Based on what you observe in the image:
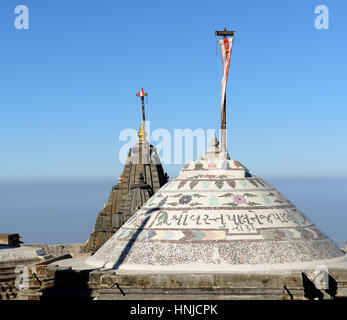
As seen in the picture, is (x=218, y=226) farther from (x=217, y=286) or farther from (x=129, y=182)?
(x=129, y=182)

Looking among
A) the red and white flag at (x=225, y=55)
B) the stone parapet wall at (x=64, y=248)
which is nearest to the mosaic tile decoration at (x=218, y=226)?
the red and white flag at (x=225, y=55)

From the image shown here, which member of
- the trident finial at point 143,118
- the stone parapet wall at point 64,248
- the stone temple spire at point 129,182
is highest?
the trident finial at point 143,118

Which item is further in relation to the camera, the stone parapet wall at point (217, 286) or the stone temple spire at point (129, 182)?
the stone temple spire at point (129, 182)

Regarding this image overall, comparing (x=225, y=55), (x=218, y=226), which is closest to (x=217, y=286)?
(x=218, y=226)

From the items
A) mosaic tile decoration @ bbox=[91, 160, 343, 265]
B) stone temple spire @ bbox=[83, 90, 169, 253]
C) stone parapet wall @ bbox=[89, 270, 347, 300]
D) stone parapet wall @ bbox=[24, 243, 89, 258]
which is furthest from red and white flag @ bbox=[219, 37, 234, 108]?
stone parapet wall @ bbox=[24, 243, 89, 258]

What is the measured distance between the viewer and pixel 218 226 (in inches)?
629

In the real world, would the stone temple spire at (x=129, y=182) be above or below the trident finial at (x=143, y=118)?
below

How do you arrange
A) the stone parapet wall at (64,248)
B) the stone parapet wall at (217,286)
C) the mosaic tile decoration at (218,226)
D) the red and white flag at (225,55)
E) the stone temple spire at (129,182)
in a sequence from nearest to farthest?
the stone parapet wall at (217,286)
the mosaic tile decoration at (218,226)
the red and white flag at (225,55)
the stone temple spire at (129,182)
the stone parapet wall at (64,248)

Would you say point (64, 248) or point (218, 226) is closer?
point (218, 226)

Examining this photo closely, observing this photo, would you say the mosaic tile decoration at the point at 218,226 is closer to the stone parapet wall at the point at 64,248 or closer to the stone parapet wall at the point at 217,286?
the stone parapet wall at the point at 217,286

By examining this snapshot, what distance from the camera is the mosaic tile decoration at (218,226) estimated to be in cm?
1554

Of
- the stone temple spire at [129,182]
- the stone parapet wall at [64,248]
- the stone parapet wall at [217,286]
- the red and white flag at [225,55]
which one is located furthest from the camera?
the stone parapet wall at [64,248]

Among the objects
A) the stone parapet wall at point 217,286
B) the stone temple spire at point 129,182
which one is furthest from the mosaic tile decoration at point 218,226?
the stone temple spire at point 129,182
